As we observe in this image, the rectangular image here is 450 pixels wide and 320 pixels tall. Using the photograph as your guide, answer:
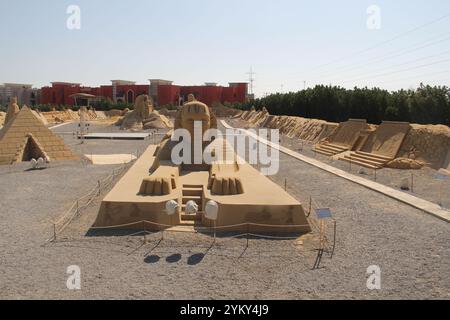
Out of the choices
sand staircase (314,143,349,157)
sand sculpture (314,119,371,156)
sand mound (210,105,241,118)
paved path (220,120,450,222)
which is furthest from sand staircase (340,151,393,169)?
sand mound (210,105,241,118)

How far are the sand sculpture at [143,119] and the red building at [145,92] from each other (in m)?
34.2

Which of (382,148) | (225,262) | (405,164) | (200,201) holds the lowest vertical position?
(225,262)

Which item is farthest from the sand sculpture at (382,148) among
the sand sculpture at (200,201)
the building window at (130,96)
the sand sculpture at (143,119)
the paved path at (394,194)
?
the building window at (130,96)

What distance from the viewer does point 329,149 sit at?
29828mm

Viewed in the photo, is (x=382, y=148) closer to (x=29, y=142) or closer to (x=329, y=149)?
(x=329, y=149)

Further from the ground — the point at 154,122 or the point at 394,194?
the point at 154,122

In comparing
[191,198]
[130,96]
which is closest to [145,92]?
[130,96]

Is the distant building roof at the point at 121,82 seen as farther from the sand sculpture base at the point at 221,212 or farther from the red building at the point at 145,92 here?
the sand sculpture base at the point at 221,212

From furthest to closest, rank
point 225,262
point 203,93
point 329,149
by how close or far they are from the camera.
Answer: point 203,93 < point 329,149 < point 225,262

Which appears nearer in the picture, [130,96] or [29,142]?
[29,142]

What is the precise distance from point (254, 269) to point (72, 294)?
3.78 metres

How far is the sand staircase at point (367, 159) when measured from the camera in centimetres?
2279

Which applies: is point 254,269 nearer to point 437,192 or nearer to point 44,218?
point 44,218

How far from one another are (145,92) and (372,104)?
5879cm
